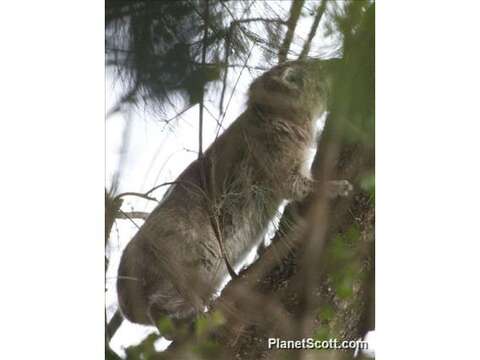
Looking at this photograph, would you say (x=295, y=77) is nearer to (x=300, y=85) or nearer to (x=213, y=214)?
(x=300, y=85)

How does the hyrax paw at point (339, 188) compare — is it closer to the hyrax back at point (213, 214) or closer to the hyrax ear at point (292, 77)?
the hyrax back at point (213, 214)

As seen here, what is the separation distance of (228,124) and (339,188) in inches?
19.5

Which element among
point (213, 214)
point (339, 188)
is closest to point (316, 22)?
point (339, 188)

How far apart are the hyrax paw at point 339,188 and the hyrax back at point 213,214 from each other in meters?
0.11

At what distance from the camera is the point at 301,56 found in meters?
2.63

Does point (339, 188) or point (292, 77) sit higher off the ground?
point (292, 77)

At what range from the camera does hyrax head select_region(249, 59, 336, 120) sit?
8.65 feet

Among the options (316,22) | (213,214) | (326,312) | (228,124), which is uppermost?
(316,22)

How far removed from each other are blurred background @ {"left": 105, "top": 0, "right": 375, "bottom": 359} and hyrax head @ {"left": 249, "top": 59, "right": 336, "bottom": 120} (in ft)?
0.12

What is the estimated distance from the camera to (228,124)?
2.70m

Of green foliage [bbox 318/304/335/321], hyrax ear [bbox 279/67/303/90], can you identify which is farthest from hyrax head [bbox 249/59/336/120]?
green foliage [bbox 318/304/335/321]
